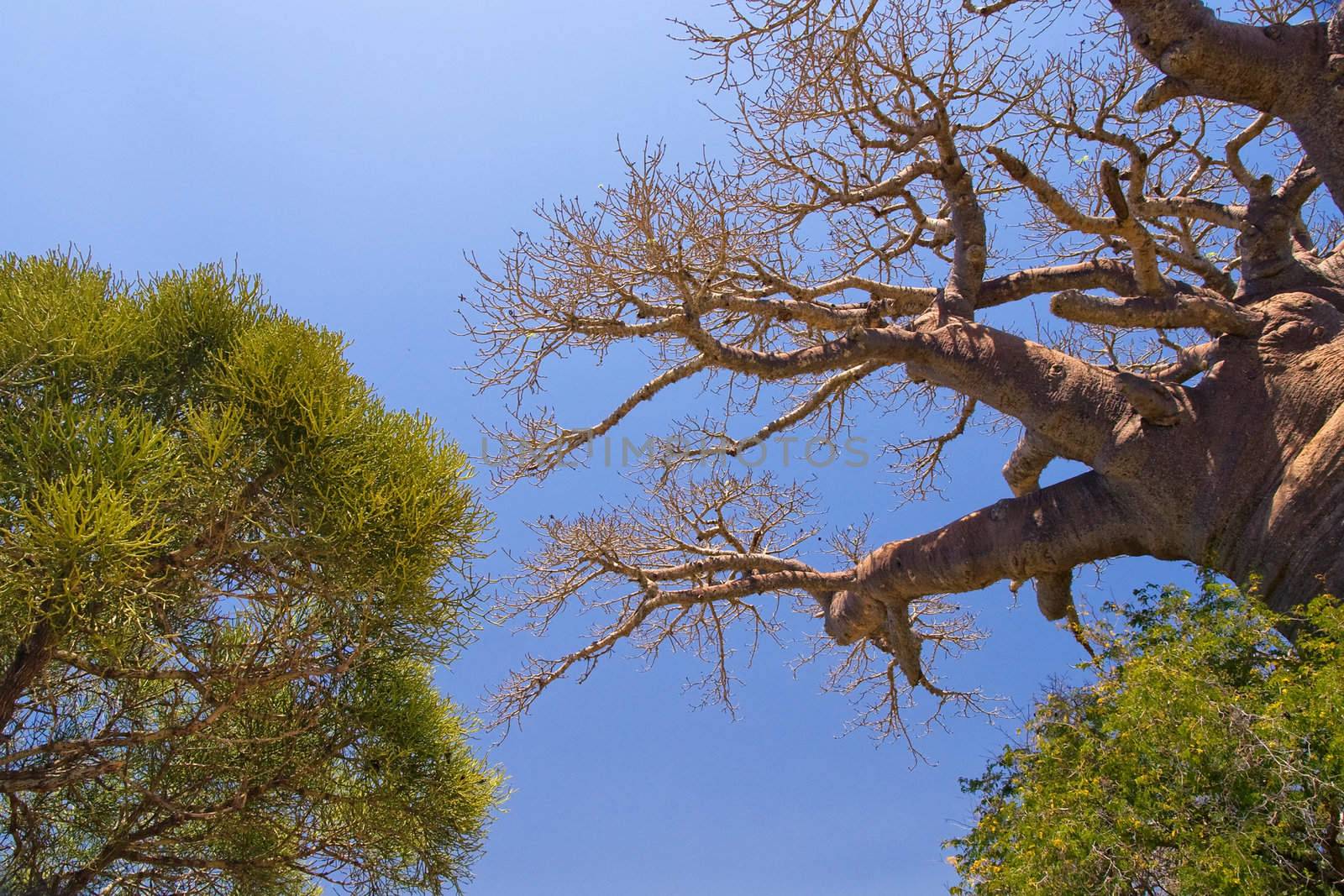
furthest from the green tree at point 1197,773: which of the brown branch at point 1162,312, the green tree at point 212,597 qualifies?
the green tree at point 212,597

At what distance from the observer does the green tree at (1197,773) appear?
3041mm

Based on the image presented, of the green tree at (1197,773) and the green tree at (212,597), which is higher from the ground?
the green tree at (212,597)

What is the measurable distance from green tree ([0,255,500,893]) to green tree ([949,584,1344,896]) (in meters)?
4.48

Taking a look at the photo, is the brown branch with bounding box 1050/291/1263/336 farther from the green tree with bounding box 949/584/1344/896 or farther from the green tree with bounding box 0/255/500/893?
the green tree with bounding box 0/255/500/893

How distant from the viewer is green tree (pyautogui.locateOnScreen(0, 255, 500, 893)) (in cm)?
501

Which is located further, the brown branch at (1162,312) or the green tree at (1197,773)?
the brown branch at (1162,312)

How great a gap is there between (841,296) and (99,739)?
689cm

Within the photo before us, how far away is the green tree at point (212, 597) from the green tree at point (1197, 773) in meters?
4.48

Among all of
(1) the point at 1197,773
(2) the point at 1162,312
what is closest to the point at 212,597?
(1) the point at 1197,773

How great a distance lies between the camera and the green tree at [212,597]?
5012 mm

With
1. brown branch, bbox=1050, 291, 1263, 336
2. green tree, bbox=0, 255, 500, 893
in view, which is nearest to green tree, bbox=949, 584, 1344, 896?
brown branch, bbox=1050, 291, 1263, 336

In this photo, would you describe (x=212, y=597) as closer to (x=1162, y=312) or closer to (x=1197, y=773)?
(x=1197, y=773)

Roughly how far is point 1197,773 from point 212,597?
6.10m

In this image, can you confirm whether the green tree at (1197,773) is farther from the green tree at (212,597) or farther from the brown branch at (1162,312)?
the green tree at (212,597)
